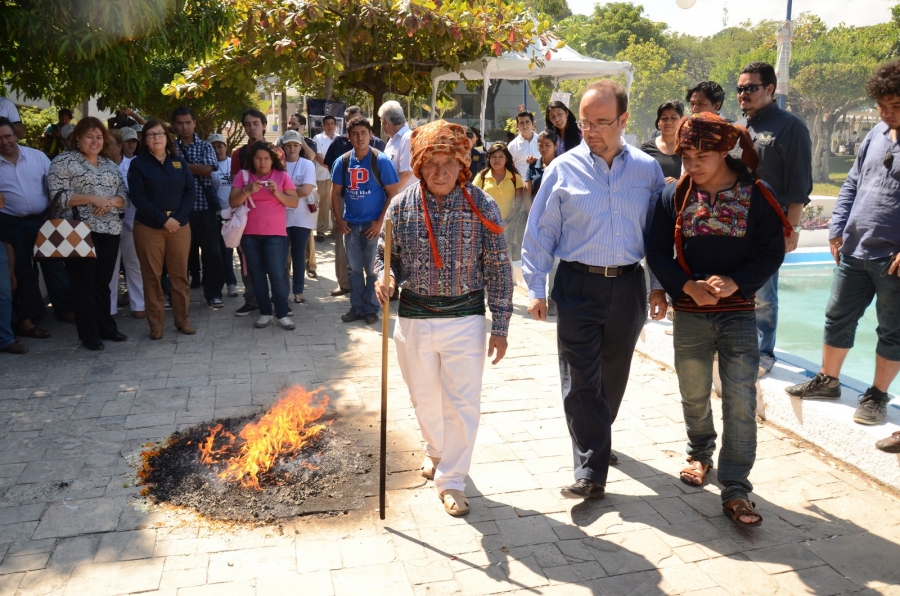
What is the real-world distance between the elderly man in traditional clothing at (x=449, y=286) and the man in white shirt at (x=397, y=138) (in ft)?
12.7

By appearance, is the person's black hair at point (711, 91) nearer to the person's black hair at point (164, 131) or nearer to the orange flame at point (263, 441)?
the orange flame at point (263, 441)

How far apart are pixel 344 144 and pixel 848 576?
816 cm

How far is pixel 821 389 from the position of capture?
188 inches

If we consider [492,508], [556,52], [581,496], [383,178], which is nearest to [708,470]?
[581,496]

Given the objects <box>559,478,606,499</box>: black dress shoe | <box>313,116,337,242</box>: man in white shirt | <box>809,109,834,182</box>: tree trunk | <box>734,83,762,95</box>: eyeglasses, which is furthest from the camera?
<box>809,109,834,182</box>: tree trunk

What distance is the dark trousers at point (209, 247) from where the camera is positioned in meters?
8.38

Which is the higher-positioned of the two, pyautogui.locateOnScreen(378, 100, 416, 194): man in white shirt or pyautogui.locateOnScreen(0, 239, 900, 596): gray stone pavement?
pyautogui.locateOnScreen(378, 100, 416, 194): man in white shirt

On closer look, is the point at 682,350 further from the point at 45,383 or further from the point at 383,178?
the point at 45,383

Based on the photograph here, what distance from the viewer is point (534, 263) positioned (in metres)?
4.07

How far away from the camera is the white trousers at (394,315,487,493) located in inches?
151

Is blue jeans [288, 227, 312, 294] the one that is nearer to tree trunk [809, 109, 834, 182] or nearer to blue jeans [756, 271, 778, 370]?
blue jeans [756, 271, 778, 370]

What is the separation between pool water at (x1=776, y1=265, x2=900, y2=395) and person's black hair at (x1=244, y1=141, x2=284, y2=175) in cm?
575

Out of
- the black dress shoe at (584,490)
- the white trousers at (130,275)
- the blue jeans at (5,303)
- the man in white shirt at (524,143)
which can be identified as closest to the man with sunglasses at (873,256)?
the black dress shoe at (584,490)

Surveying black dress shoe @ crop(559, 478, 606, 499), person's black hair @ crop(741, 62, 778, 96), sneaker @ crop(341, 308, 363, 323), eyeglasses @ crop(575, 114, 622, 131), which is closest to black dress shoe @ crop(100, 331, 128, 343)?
sneaker @ crop(341, 308, 363, 323)
